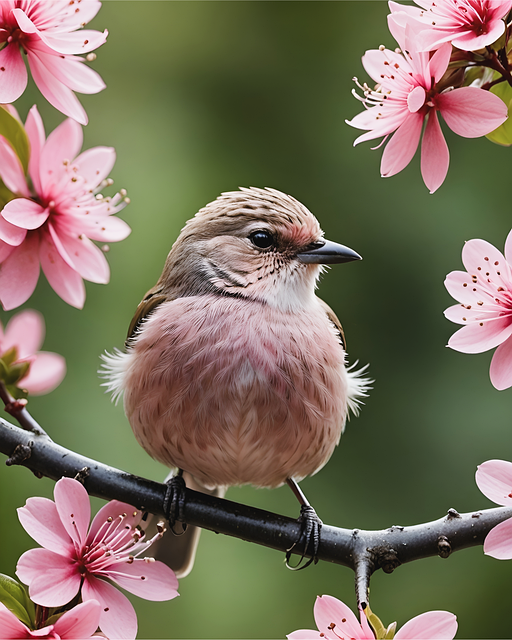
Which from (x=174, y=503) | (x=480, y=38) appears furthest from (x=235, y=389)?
(x=480, y=38)

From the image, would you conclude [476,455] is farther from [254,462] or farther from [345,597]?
[254,462]

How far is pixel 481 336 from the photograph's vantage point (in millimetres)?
1373

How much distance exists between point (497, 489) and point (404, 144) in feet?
2.20

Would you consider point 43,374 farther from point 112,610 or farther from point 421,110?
point 421,110

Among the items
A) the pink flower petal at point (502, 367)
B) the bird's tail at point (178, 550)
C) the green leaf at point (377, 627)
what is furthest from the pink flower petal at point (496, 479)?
the bird's tail at point (178, 550)

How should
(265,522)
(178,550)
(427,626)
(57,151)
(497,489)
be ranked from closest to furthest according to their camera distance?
(427,626), (497,489), (57,151), (265,522), (178,550)

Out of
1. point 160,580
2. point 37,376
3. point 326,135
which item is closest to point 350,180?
point 326,135

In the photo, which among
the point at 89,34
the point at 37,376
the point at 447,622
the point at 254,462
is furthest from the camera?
the point at 254,462

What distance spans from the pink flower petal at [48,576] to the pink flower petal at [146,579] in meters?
0.08

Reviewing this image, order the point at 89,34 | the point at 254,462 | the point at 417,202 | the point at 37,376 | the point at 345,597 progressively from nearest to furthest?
the point at 89,34
the point at 37,376
the point at 254,462
the point at 345,597
the point at 417,202

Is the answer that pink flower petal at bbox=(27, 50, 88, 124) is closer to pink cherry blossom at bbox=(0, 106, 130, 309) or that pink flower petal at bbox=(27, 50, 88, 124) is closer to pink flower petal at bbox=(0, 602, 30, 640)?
pink cherry blossom at bbox=(0, 106, 130, 309)

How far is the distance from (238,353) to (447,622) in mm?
914

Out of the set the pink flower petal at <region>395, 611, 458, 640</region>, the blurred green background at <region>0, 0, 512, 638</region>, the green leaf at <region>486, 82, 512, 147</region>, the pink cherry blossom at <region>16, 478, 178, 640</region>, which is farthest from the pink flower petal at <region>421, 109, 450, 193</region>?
the blurred green background at <region>0, 0, 512, 638</region>

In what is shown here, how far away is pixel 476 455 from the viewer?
393 cm
